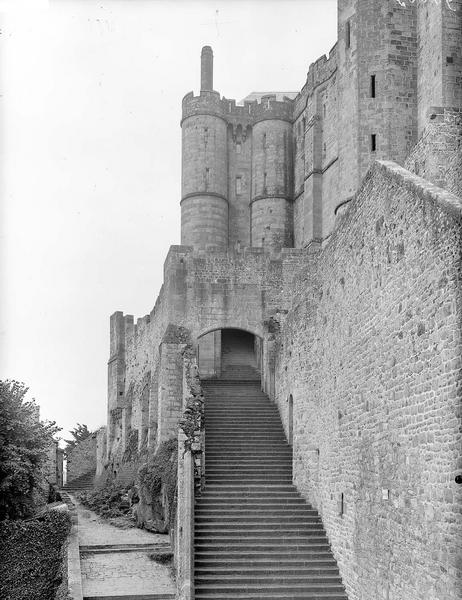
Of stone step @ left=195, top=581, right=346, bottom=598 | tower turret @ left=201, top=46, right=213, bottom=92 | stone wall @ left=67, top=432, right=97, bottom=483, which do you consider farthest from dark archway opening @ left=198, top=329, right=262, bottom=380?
stone wall @ left=67, top=432, right=97, bottom=483

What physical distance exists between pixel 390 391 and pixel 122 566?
1130 centimetres

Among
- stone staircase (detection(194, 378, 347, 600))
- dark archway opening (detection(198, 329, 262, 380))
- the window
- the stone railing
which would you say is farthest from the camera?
the window

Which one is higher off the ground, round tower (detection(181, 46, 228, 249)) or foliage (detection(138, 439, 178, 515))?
round tower (detection(181, 46, 228, 249))

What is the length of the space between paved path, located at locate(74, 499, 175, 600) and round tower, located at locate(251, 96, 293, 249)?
15.8m

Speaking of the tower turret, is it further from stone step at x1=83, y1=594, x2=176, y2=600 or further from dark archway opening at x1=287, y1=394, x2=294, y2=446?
stone step at x1=83, y1=594, x2=176, y2=600

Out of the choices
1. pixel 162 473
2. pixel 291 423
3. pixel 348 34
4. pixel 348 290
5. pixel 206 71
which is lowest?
pixel 162 473

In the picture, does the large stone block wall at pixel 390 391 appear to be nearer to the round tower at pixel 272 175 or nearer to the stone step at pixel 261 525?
the stone step at pixel 261 525

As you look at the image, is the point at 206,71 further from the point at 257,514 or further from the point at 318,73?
the point at 257,514

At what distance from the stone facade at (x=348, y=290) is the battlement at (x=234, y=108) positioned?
80mm

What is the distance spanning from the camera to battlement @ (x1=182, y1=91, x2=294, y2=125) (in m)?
39.6

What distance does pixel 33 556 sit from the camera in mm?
25031

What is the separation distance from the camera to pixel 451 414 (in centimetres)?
1196

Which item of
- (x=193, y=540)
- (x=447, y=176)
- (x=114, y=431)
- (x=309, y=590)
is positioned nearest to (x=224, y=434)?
(x=193, y=540)

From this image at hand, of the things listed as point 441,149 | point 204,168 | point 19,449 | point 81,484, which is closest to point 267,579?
point 441,149
